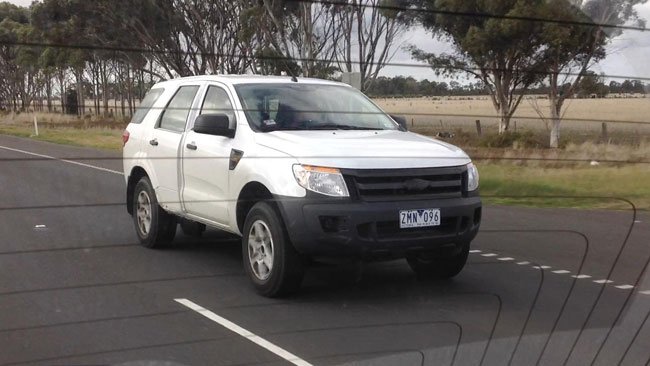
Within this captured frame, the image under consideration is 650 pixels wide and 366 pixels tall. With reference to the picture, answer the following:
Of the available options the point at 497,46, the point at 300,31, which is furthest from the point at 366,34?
the point at 497,46

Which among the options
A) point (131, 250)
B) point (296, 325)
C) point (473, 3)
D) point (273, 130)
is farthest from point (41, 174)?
point (473, 3)

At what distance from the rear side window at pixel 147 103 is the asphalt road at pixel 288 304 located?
550 mm

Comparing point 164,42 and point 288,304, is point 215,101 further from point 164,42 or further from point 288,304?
point 288,304

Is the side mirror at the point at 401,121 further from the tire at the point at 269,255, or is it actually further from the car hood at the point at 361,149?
the tire at the point at 269,255

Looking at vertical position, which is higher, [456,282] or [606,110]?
[606,110]

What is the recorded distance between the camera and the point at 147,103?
7969 millimetres

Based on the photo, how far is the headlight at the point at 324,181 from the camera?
18.6 feet

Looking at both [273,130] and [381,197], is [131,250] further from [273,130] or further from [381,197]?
[381,197]

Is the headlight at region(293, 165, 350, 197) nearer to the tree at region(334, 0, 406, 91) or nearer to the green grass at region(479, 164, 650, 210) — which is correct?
the tree at region(334, 0, 406, 91)

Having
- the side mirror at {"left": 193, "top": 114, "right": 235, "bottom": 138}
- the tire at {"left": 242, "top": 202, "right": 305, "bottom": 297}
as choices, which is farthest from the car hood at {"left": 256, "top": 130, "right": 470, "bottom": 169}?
the tire at {"left": 242, "top": 202, "right": 305, "bottom": 297}

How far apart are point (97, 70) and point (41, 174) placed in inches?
138

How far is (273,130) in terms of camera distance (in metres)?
6.41

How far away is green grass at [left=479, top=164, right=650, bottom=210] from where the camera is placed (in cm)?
995

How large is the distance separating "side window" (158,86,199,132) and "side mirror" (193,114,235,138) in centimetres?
77
